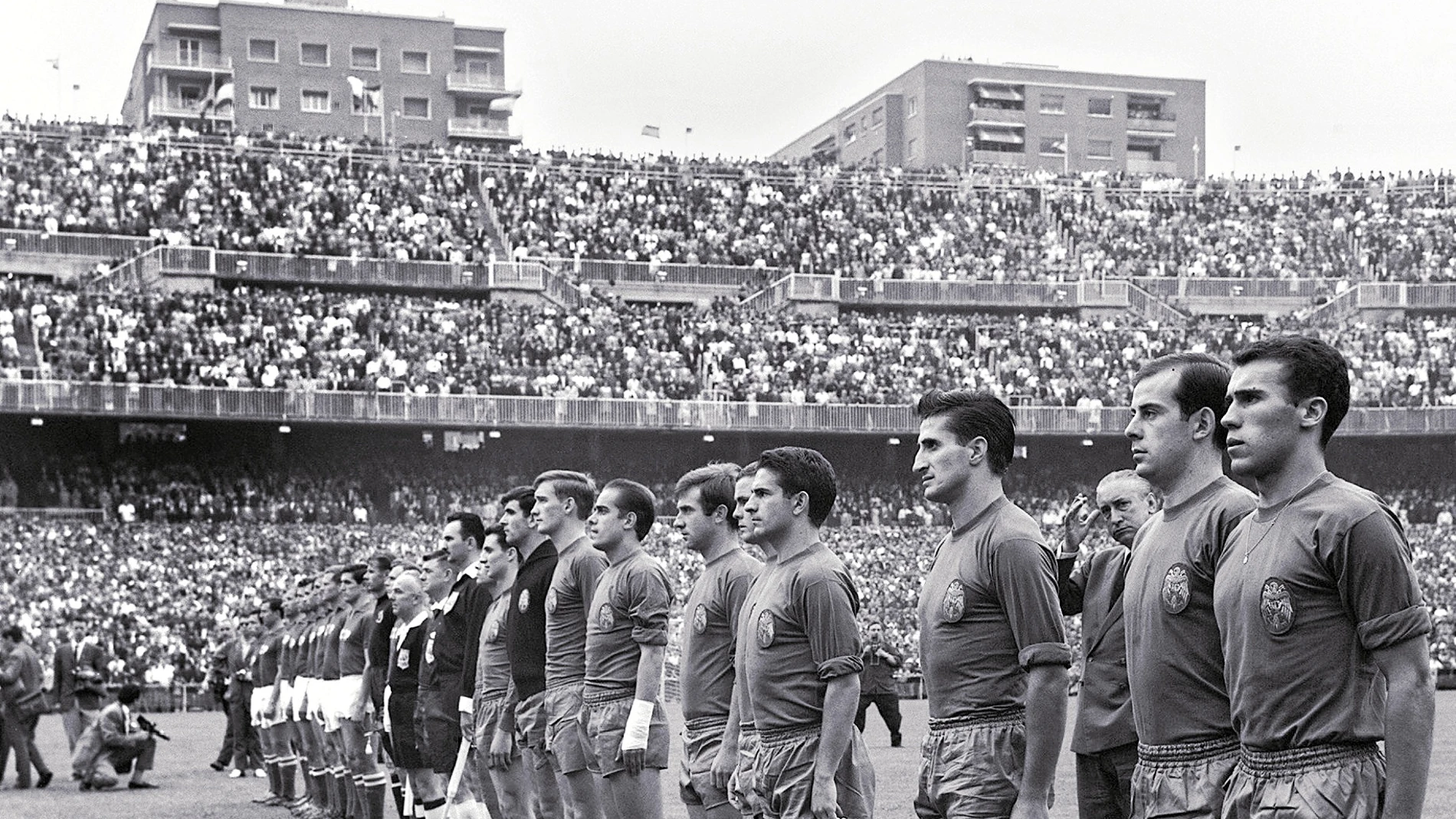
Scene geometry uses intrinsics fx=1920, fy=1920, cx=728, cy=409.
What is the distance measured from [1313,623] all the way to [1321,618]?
0.08 ft

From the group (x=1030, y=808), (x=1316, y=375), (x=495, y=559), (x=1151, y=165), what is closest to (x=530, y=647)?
(x=495, y=559)

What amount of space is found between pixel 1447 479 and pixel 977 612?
4659 cm

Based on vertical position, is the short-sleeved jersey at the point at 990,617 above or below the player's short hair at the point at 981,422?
below

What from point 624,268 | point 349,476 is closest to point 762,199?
point 624,268

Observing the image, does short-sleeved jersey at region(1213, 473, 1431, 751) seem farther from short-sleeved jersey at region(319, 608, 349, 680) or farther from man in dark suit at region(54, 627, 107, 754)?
man in dark suit at region(54, 627, 107, 754)

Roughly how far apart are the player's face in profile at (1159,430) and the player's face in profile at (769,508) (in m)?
2.06

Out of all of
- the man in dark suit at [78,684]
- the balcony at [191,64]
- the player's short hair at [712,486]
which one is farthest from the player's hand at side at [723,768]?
the balcony at [191,64]

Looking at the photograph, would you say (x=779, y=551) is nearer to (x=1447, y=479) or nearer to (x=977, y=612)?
(x=977, y=612)

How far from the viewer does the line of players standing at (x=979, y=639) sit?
4.71m

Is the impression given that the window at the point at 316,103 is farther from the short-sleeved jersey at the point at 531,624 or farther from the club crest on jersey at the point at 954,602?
the club crest on jersey at the point at 954,602

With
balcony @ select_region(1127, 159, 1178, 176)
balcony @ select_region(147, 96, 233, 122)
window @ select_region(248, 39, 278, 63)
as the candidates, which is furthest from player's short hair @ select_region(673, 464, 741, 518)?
balcony @ select_region(1127, 159, 1178, 176)

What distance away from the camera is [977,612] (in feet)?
20.9

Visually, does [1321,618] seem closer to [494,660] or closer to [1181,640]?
[1181,640]

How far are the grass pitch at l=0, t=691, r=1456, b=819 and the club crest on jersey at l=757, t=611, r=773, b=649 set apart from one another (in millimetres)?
6351
